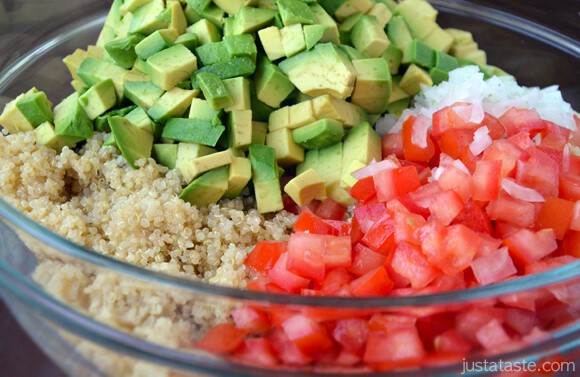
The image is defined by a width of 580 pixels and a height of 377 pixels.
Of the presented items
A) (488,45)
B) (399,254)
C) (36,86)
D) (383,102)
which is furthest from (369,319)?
(488,45)

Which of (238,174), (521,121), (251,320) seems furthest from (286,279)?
(521,121)

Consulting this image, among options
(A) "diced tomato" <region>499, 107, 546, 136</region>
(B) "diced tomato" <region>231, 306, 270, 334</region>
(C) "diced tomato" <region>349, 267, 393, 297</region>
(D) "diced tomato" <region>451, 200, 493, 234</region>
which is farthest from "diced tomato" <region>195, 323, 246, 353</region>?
(A) "diced tomato" <region>499, 107, 546, 136</region>

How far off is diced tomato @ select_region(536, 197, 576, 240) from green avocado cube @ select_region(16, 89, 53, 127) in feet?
4.20

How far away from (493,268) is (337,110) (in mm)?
636

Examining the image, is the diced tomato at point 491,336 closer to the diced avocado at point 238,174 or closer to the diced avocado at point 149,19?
the diced avocado at point 238,174

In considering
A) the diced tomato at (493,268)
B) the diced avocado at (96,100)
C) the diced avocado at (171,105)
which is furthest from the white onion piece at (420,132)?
the diced avocado at (96,100)

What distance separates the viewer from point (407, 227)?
132cm

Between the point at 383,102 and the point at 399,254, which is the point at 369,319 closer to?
the point at 399,254

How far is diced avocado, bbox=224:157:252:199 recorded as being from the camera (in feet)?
5.36

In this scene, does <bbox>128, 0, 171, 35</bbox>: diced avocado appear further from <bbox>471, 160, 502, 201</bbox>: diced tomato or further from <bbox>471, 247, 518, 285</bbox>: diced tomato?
<bbox>471, 247, 518, 285</bbox>: diced tomato

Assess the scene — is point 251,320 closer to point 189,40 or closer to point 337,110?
point 337,110

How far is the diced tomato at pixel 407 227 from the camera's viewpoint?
4.30 feet

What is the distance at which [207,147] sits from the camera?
5.52ft

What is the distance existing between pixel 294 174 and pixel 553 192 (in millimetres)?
682
